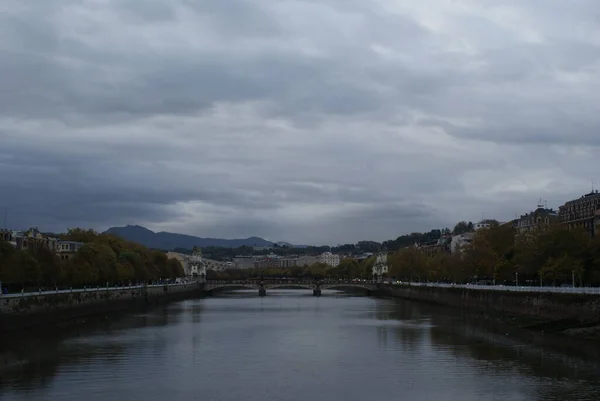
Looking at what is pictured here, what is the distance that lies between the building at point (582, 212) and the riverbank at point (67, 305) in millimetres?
50838

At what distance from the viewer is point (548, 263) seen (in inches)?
2462

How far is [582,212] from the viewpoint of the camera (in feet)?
338

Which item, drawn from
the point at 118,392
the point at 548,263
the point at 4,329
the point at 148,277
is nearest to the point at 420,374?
the point at 118,392

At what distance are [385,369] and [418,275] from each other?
3875 inches

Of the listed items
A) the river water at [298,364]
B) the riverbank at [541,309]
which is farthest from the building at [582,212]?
the river water at [298,364]

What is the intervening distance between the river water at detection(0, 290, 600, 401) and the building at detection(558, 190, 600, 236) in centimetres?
4385

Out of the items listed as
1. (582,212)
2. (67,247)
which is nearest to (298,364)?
(582,212)

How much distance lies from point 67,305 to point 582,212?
67.2 metres

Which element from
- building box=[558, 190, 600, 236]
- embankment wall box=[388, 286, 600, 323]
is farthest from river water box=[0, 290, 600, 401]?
building box=[558, 190, 600, 236]

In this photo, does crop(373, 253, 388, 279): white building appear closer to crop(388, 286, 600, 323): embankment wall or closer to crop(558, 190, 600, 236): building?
crop(558, 190, 600, 236): building

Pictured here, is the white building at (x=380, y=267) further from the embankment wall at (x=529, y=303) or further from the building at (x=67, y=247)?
the embankment wall at (x=529, y=303)

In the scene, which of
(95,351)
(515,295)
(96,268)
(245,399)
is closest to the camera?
(245,399)

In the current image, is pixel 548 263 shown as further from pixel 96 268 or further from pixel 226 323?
pixel 96 268

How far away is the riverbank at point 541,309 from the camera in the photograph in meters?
45.8
